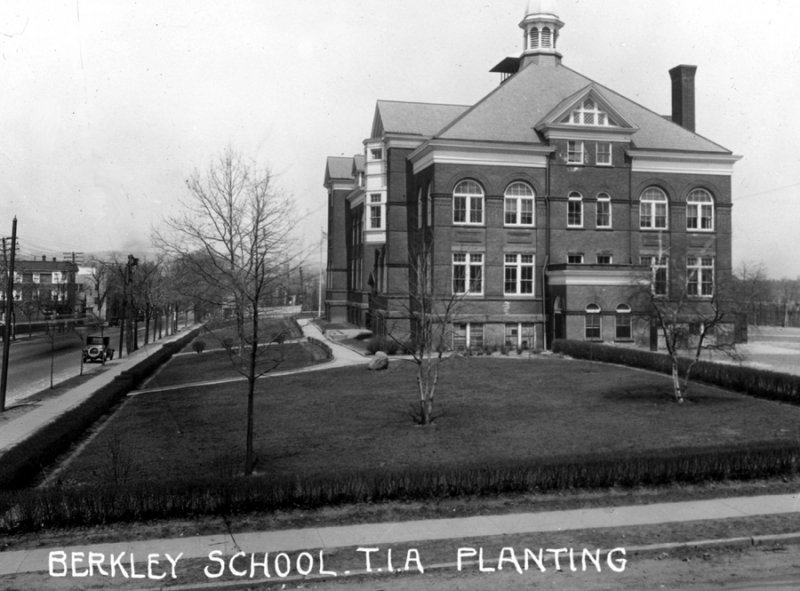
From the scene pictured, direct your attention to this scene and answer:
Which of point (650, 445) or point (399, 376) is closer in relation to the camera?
point (650, 445)

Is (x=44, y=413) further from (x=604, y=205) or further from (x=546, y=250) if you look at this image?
(x=604, y=205)

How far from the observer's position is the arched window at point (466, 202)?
134ft

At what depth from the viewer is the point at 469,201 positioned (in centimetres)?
4091

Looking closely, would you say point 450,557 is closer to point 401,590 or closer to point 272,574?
point 401,590

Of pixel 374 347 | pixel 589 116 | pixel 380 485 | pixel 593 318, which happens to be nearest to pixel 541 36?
pixel 589 116

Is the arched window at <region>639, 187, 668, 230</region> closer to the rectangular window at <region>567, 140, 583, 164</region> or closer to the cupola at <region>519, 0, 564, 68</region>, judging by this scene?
the rectangular window at <region>567, 140, 583, 164</region>

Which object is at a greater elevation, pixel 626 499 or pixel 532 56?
pixel 532 56

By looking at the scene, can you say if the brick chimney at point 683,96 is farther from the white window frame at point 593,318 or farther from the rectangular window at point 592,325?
the rectangular window at point 592,325

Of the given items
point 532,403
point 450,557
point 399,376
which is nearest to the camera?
point 450,557

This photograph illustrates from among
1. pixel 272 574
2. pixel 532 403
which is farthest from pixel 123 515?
pixel 532 403

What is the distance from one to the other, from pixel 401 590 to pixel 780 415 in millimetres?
14948

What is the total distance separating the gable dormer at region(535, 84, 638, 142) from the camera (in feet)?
134

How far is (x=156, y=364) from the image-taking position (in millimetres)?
39281

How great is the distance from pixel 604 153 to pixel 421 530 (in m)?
35.5
